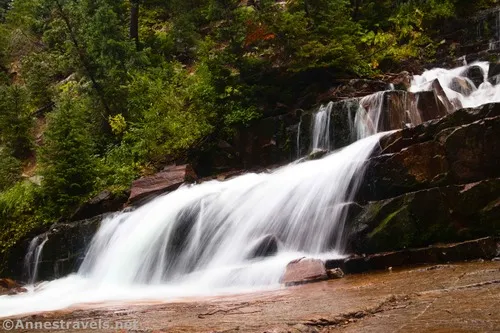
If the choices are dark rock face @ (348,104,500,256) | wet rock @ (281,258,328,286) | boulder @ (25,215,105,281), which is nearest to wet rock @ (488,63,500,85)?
dark rock face @ (348,104,500,256)

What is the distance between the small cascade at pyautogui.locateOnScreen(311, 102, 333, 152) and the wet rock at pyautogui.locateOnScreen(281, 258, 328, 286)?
609cm

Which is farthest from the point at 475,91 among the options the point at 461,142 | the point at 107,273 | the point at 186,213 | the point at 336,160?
the point at 107,273

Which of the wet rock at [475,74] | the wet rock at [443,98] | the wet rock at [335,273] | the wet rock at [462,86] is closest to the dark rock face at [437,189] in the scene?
the wet rock at [335,273]

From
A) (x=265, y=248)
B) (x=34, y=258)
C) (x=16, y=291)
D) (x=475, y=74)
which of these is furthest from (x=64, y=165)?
(x=475, y=74)

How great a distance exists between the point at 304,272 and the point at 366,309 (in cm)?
275

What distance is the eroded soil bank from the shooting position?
2.99 m

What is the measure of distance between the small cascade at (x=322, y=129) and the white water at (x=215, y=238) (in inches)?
67.2

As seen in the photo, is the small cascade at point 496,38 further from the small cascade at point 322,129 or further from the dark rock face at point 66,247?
the dark rock face at point 66,247

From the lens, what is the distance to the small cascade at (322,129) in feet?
40.5

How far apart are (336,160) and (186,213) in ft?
11.7

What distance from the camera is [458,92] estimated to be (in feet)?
41.2

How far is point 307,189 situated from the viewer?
8.78 m

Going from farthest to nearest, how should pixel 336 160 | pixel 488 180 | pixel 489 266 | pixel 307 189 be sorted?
pixel 336 160
pixel 307 189
pixel 488 180
pixel 489 266

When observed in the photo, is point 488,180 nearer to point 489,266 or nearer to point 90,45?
point 489,266
